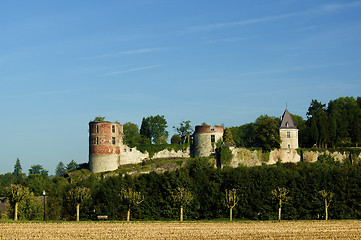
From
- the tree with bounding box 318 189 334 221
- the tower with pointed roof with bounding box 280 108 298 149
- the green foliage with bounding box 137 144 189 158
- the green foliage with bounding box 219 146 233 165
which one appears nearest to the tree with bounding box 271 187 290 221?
the tree with bounding box 318 189 334 221

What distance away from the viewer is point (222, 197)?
175ft

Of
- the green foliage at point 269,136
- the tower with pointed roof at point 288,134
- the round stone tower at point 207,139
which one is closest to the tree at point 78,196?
the round stone tower at point 207,139

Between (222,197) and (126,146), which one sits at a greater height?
(126,146)

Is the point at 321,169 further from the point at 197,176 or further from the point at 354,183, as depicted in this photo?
the point at 197,176

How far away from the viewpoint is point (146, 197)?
5409cm

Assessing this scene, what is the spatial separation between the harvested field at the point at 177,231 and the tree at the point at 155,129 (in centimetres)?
5237

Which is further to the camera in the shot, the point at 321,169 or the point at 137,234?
the point at 321,169

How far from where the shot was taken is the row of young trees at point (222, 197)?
52.7 m

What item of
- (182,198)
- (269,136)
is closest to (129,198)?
(182,198)

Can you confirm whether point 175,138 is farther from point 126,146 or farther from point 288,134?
point 288,134

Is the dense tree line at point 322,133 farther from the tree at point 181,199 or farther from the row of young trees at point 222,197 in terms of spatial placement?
the tree at point 181,199

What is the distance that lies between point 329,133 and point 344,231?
4878cm

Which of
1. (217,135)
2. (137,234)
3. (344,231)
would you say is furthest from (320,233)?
(217,135)

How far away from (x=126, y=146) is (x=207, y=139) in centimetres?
1271
